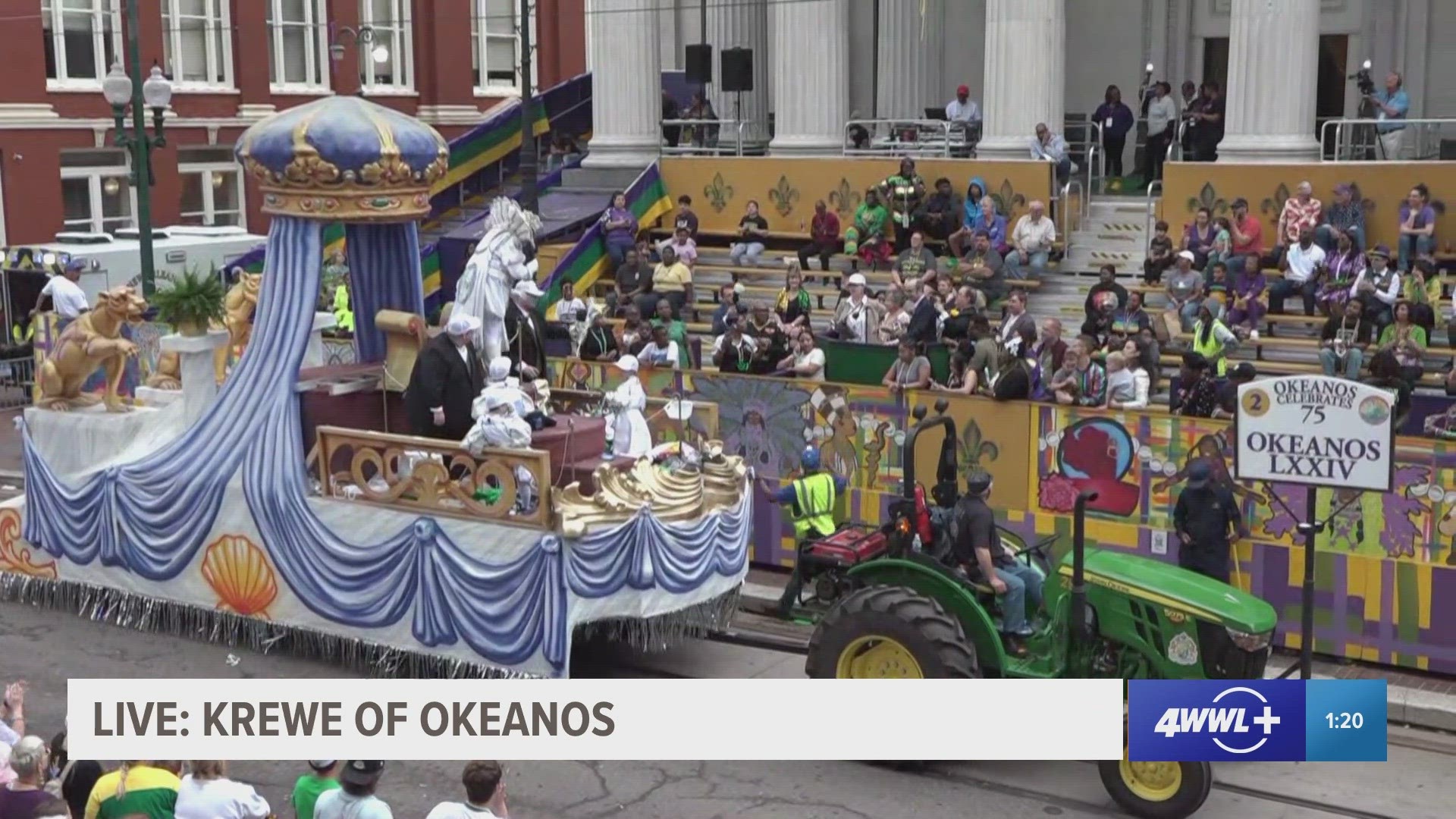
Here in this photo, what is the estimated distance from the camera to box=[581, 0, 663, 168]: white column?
28453 mm

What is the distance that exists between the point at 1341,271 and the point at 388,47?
2929 centimetres

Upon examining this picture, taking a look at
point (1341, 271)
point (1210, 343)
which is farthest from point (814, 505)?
point (1341, 271)

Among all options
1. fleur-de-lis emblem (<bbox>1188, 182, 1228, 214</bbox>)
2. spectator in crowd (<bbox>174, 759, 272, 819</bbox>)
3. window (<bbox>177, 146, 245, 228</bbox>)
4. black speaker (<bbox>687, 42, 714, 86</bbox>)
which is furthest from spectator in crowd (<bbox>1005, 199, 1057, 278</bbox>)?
window (<bbox>177, 146, 245, 228</bbox>)

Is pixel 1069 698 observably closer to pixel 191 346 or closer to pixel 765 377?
pixel 765 377

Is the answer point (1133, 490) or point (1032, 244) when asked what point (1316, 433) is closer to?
point (1133, 490)

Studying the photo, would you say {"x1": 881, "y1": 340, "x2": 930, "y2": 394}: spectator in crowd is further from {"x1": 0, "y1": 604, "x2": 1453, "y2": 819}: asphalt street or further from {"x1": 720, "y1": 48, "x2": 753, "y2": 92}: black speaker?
{"x1": 720, "y1": 48, "x2": 753, "y2": 92}: black speaker

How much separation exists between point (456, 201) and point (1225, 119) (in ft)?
49.3

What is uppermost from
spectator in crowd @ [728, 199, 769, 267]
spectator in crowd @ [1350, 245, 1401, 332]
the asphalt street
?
spectator in crowd @ [728, 199, 769, 267]

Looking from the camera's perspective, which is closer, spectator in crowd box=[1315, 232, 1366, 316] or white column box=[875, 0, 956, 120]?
spectator in crowd box=[1315, 232, 1366, 316]

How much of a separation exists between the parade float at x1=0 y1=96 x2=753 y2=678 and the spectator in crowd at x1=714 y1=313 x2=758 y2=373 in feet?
9.32

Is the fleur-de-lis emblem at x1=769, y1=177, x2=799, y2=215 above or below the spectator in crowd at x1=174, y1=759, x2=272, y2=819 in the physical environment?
above

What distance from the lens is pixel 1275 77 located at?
2219 centimetres
